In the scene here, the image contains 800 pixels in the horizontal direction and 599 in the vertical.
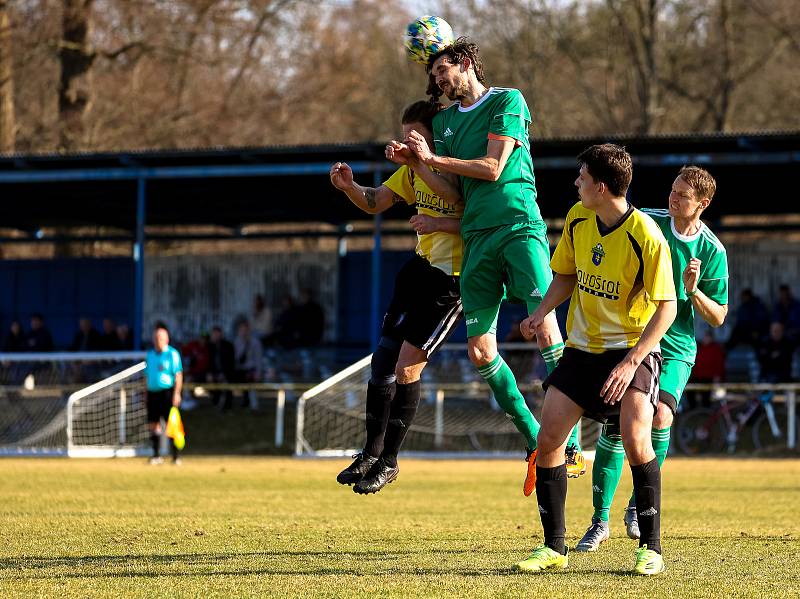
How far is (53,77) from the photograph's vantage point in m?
38.2

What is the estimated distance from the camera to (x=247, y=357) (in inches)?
995

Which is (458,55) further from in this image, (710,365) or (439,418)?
(710,365)

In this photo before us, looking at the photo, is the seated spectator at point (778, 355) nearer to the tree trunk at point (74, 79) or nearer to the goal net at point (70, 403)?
the goal net at point (70, 403)

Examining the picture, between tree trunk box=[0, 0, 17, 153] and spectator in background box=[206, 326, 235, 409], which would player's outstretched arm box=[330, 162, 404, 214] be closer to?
spectator in background box=[206, 326, 235, 409]

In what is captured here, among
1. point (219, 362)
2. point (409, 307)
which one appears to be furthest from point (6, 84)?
point (409, 307)

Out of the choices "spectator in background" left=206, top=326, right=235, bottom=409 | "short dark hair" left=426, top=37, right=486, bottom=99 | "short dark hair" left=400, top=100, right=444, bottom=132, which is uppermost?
"short dark hair" left=426, top=37, right=486, bottom=99

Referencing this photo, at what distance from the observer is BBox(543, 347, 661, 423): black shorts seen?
6559 mm

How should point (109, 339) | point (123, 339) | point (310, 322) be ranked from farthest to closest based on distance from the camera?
point (123, 339)
point (310, 322)
point (109, 339)

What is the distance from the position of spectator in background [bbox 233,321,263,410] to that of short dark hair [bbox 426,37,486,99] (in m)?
17.9

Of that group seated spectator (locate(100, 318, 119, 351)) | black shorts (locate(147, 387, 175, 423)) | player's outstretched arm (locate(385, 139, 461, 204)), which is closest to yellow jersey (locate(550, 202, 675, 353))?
player's outstretched arm (locate(385, 139, 461, 204))

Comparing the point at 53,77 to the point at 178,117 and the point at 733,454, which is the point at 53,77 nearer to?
the point at 178,117

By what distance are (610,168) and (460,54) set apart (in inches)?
52.5

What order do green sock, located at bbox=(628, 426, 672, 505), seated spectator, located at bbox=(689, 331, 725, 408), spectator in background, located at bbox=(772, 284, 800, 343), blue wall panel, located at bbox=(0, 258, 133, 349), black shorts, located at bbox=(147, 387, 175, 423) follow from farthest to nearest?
blue wall panel, located at bbox=(0, 258, 133, 349), spectator in background, located at bbox=(772, 284, 800, 343), seated spectator, located at bbox=(689, 331, 725, 408), black shorts, located at bbox=(147, 387, 175, 423), green sock, located at bbox=(628, 426, 672, 505)

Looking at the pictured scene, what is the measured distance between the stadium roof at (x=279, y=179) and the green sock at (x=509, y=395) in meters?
14.9
